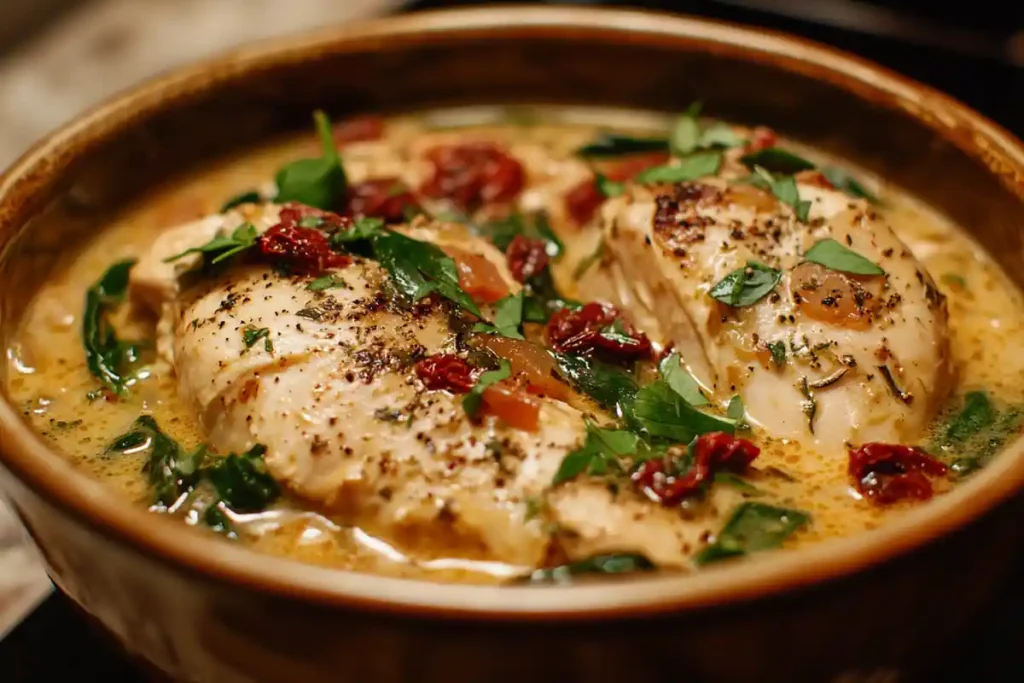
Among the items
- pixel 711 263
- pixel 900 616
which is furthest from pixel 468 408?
pixel 900 616

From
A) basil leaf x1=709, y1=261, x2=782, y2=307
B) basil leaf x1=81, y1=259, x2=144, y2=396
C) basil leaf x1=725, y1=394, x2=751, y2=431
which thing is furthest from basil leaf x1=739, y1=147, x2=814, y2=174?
basil leaf x1=81, y1=259, x2=144, y2=396

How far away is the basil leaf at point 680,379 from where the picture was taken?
6.34 ft

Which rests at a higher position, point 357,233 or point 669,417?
point 357,233

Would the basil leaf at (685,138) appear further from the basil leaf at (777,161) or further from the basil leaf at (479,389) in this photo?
the basil leaf at (479,389)

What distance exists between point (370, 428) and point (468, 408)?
16 cm

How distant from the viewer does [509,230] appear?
254 cm

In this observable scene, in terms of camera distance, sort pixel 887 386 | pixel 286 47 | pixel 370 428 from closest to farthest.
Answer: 1. pixel 370 428
2. pixel 887 386
3. pixel 286 47

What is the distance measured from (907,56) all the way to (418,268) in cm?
193

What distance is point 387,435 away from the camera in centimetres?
172

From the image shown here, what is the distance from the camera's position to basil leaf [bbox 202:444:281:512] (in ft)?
5.68

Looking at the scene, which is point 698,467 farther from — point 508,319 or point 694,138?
point 694,138

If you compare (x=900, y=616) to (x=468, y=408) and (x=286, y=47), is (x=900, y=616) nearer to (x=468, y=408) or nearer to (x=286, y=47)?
(x=468, y=408)

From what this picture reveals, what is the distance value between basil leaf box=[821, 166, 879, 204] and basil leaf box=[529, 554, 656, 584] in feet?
4.56

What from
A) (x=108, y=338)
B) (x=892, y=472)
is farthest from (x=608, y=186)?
(x=108, y=338)
